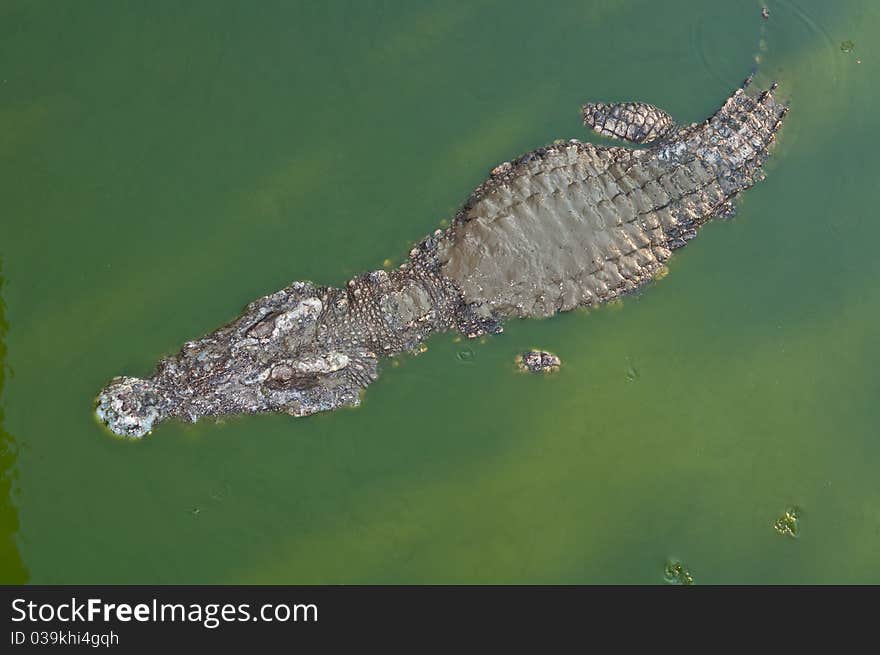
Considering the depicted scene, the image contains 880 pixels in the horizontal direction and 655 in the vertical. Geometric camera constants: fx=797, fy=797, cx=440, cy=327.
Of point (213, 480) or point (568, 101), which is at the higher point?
point (568, 101)

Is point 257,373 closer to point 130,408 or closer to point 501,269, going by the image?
point 130,408

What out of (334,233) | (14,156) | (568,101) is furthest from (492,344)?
(14,156)

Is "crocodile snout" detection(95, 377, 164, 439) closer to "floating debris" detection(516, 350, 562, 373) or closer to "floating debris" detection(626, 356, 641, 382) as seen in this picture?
"floating debris" detection(516, 350, 562, 373)

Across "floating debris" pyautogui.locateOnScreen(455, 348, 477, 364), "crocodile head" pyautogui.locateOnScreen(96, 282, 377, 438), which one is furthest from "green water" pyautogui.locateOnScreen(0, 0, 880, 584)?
"crocodile head" pyautogui.locateOnScreen(96, 282, 377, 438)

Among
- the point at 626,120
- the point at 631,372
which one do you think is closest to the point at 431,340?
the point at 631,372
